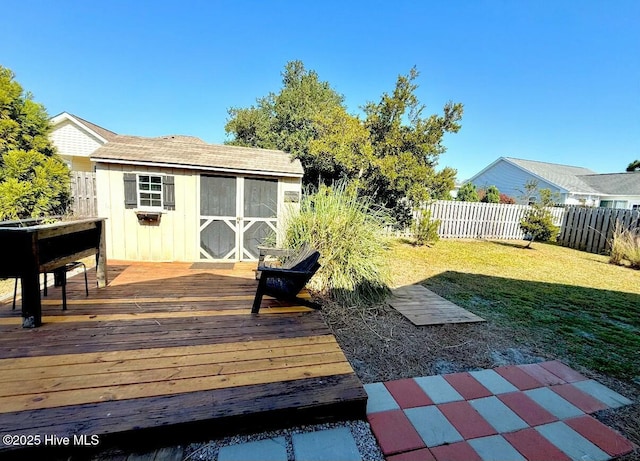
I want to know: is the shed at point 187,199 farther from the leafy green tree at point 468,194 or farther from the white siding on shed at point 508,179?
the white siding on shed at point 508,179

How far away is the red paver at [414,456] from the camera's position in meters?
1.57

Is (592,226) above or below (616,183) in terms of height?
below

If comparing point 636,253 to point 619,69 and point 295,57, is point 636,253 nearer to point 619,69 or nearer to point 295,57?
point 619,69

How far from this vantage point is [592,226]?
33.0ft

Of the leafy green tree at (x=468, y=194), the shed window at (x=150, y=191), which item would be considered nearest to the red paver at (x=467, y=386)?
the shed window at (x=150, y=191)

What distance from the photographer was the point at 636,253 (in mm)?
7414

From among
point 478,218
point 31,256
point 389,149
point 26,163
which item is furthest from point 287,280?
point 478,218

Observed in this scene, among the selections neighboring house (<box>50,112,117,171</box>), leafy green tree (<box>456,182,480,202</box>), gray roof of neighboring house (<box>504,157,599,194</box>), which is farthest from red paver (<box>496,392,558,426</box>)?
gray roof of neighboring house (<box>504,157,599,194</box>)

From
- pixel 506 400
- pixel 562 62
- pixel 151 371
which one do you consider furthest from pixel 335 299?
pixel 562 62

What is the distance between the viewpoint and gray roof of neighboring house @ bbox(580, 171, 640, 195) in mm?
18547

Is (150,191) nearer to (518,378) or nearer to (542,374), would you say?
(518,378)

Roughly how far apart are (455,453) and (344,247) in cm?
288

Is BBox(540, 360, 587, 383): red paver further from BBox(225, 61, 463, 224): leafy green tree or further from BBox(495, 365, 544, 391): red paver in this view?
BBox(225, 61, 463, 224): leafy green tree

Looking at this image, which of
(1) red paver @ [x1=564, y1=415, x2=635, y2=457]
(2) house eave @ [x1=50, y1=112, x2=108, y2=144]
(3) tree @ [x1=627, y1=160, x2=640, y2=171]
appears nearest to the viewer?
(1) red paver @ [x1=564, y1=415, x2=635, y2=457]
